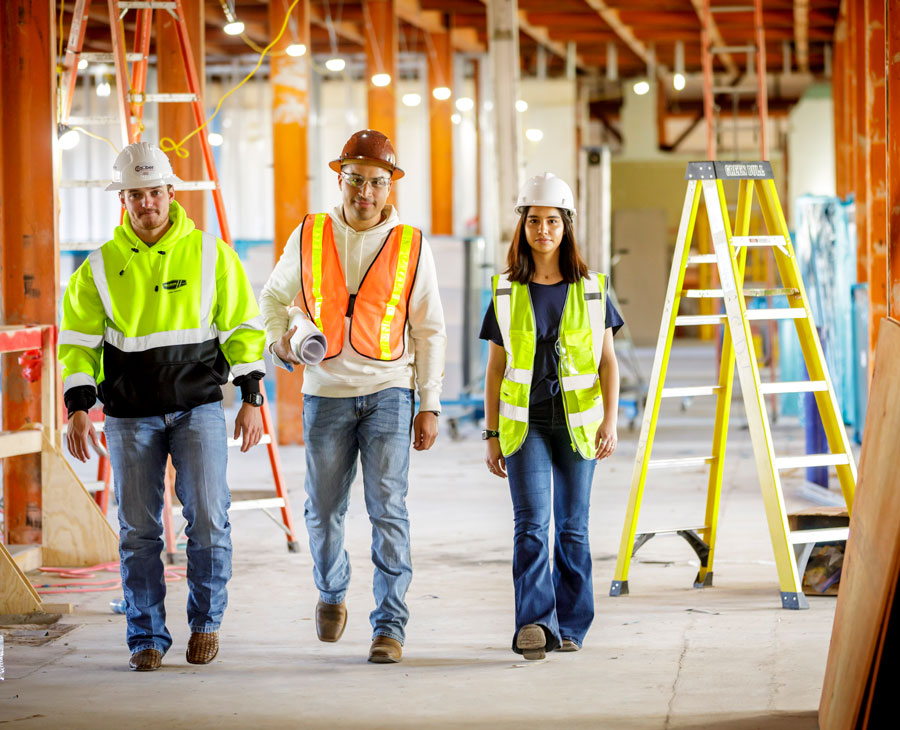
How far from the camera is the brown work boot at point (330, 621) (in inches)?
201

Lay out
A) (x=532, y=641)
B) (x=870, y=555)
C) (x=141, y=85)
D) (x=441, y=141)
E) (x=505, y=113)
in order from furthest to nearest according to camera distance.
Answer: (x=441, y=141)
(x=505, y=113)
(x=141, y=85)
(x=532, y=641)
(x=870, y=555)

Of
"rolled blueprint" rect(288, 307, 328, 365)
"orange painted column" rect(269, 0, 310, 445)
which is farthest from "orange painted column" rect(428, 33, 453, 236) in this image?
"rolled blueprint" rect(288, 307, 328, 365)

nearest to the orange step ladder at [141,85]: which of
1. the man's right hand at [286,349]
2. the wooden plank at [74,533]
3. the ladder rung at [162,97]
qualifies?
the ladder rung at [162,97]

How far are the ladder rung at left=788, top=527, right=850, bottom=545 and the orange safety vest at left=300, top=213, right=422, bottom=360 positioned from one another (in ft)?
6.55

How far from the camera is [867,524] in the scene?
380 centimetres

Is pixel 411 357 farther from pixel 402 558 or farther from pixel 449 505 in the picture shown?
pixel 449 505

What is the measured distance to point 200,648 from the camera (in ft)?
15.9

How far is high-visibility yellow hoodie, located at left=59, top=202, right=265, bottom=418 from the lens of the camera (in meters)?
4.65

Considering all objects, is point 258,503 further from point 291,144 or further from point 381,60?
point 381,60

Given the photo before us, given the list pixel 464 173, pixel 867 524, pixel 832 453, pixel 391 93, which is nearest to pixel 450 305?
pixel 391 93

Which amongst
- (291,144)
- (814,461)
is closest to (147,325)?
(814,461)

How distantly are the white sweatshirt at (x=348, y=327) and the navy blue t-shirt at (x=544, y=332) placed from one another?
0.22m

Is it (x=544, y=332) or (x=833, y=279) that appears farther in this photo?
(x=833, y=279)

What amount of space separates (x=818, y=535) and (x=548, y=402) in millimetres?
1680
